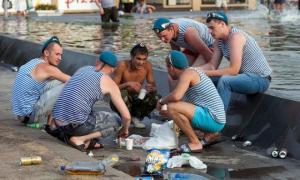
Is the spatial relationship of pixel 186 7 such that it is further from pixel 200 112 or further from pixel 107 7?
pixel 200 112

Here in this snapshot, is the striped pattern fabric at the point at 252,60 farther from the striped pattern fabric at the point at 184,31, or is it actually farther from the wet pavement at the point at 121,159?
the wet pavement at the point at 121,159

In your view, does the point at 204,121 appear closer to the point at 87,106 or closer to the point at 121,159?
the point at 121,159

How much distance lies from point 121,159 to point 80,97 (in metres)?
0.76

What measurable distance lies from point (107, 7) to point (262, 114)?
19.4m

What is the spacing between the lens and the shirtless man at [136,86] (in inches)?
357

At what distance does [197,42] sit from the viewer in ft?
30.2

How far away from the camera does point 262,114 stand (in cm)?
846

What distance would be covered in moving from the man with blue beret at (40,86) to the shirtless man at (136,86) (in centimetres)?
84

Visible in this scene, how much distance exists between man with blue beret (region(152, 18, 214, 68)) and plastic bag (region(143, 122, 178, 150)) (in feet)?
3.90

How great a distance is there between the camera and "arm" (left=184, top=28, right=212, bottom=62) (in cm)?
909

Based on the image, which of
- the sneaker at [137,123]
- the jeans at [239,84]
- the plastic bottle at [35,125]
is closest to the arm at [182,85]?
the jeans at [239,84]

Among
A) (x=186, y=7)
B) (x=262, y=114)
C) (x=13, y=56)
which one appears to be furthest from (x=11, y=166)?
(x=186, y=7)

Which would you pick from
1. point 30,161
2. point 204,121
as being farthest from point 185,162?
point 30,161

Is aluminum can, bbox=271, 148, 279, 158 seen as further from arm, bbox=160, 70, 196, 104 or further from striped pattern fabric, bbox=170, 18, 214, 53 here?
striped pattern fabric, bbox=170, 18, 214, 53
